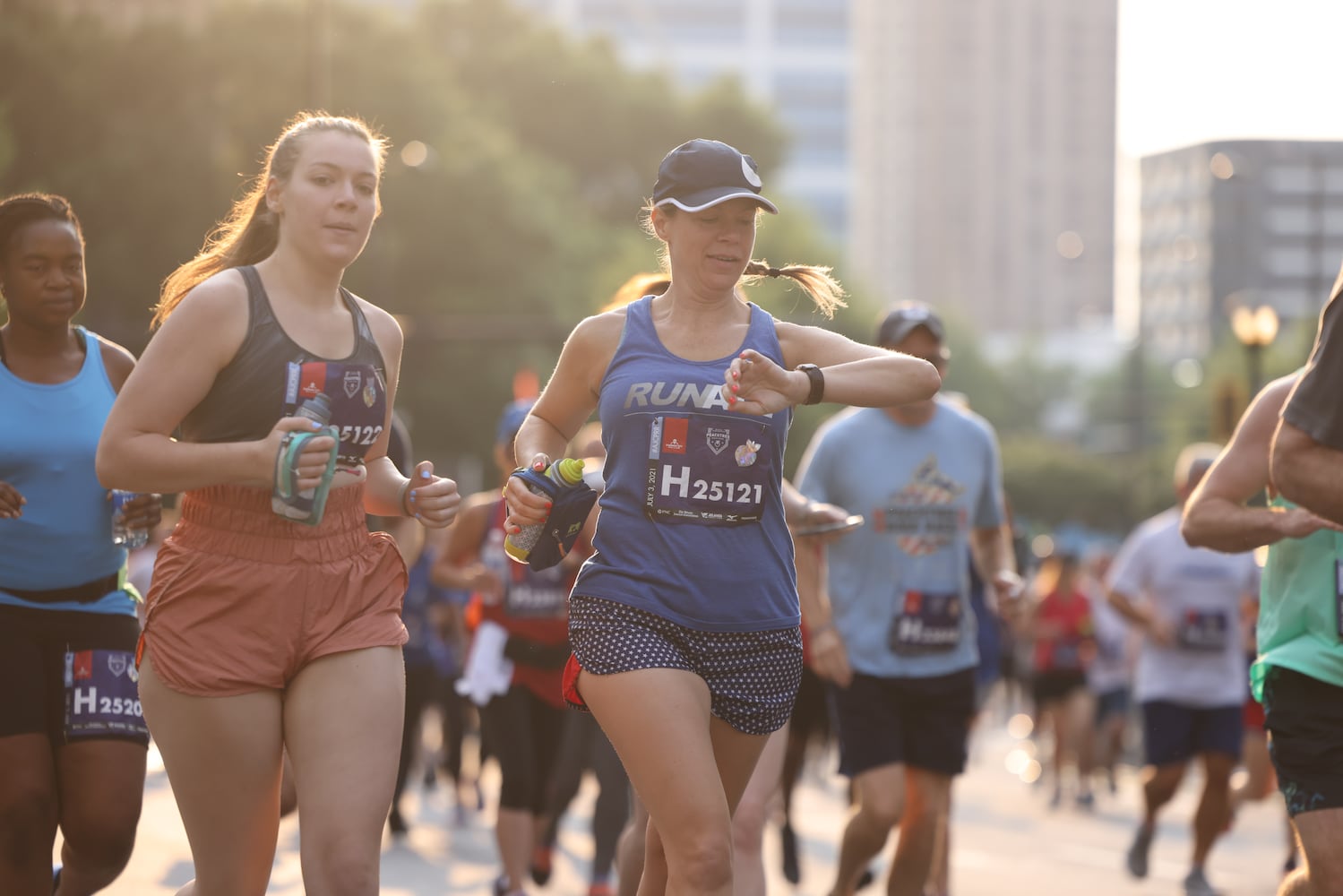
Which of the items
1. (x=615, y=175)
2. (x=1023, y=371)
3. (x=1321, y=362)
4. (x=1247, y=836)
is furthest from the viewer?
(x=1023, y=371)

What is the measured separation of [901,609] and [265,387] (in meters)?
3.61

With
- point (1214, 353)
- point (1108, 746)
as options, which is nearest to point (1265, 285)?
point (1214, 353)

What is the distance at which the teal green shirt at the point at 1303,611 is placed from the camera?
5375mm

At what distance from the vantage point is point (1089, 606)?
19109 millimetres

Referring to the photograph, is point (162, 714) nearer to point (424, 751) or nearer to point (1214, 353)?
point (424, 751)

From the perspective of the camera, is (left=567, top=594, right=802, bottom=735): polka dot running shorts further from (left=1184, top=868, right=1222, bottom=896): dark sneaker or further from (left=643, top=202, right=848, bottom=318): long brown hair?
(left=1184, top=868, right=1222, bottom=896): dark sneaker

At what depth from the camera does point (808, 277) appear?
5641mm

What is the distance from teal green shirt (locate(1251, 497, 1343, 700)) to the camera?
5375 millimetres

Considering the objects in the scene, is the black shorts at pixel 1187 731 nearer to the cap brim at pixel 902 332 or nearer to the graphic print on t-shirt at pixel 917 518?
the graphic print on t-shirt at pixel 917 518

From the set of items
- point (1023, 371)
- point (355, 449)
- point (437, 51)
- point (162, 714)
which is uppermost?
point (437, 51)

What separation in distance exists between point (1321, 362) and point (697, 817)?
5.80ft

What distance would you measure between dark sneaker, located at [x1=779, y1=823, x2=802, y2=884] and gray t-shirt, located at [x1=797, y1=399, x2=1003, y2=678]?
2755 mm

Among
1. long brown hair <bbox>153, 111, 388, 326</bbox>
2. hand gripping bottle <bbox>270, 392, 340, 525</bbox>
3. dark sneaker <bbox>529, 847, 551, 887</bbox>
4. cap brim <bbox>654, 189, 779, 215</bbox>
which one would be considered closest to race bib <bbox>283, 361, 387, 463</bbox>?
hand gripping bottle <bbox>270, 392, 340, 525</bbox>

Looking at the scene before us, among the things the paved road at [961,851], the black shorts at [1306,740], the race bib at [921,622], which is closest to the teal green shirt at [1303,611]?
the black shorts at [1306,740]
